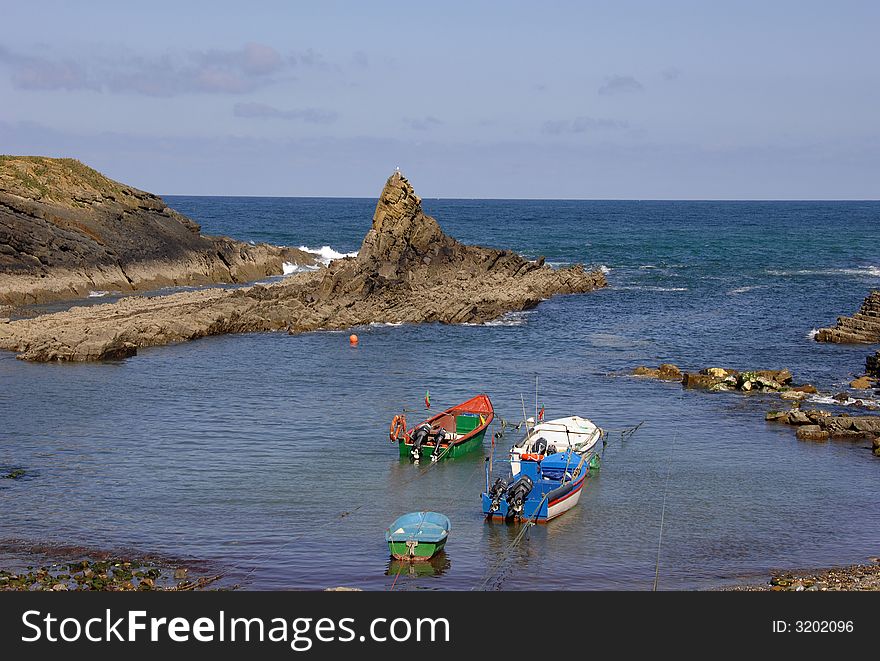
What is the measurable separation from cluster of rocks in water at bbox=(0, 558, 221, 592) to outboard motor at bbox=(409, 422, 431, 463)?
1200 centimetres

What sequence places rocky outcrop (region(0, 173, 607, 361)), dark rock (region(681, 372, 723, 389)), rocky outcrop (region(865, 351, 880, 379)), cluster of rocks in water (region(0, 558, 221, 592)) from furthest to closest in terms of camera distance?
1. rocky outcrop (region(0, 173, 607, 361))
2. rocky outcrop (region(865, 351, 880, 379))
3. dark rock (region(681, 372, 723, 389))
4. cluster of rocks in water (region(0, 558, 221, 592))

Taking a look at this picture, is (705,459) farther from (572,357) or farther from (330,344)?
(330,344)

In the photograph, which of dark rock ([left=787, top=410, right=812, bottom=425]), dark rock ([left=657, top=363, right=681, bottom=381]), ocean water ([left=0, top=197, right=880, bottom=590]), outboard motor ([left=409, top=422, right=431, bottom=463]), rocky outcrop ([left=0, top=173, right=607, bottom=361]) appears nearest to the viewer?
ocean water ([left=0, top=197, right=880, bottom=590])

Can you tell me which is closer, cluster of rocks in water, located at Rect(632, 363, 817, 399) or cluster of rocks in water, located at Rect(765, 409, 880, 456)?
cluster of rocks in water, located at Rect(765, 409, 880, 456)

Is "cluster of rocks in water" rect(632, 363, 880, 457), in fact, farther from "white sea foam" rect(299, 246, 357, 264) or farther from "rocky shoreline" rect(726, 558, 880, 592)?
"white sea foam" rect(299, 246, 357, 264)

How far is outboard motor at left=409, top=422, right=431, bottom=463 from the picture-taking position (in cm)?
3484

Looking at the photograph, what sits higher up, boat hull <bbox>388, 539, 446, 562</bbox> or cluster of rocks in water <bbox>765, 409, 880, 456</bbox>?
cluster of rocks in water <bbox>765, 409, 880, 456</bbox>

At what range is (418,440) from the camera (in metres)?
34.9

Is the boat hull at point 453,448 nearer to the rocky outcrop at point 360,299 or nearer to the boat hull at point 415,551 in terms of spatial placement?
the boat hull at point 415,551

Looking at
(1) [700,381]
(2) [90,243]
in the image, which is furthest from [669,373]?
(2) [90,243]

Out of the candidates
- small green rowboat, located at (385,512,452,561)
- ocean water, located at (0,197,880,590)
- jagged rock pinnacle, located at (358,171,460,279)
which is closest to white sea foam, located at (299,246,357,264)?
jagged rock pinnacle, located at (358,171,460,279)

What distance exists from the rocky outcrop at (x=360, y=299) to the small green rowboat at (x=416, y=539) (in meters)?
31.3

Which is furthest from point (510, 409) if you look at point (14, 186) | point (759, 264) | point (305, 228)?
point (305, 228)

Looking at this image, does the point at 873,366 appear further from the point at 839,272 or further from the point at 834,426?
the point at 839,272
